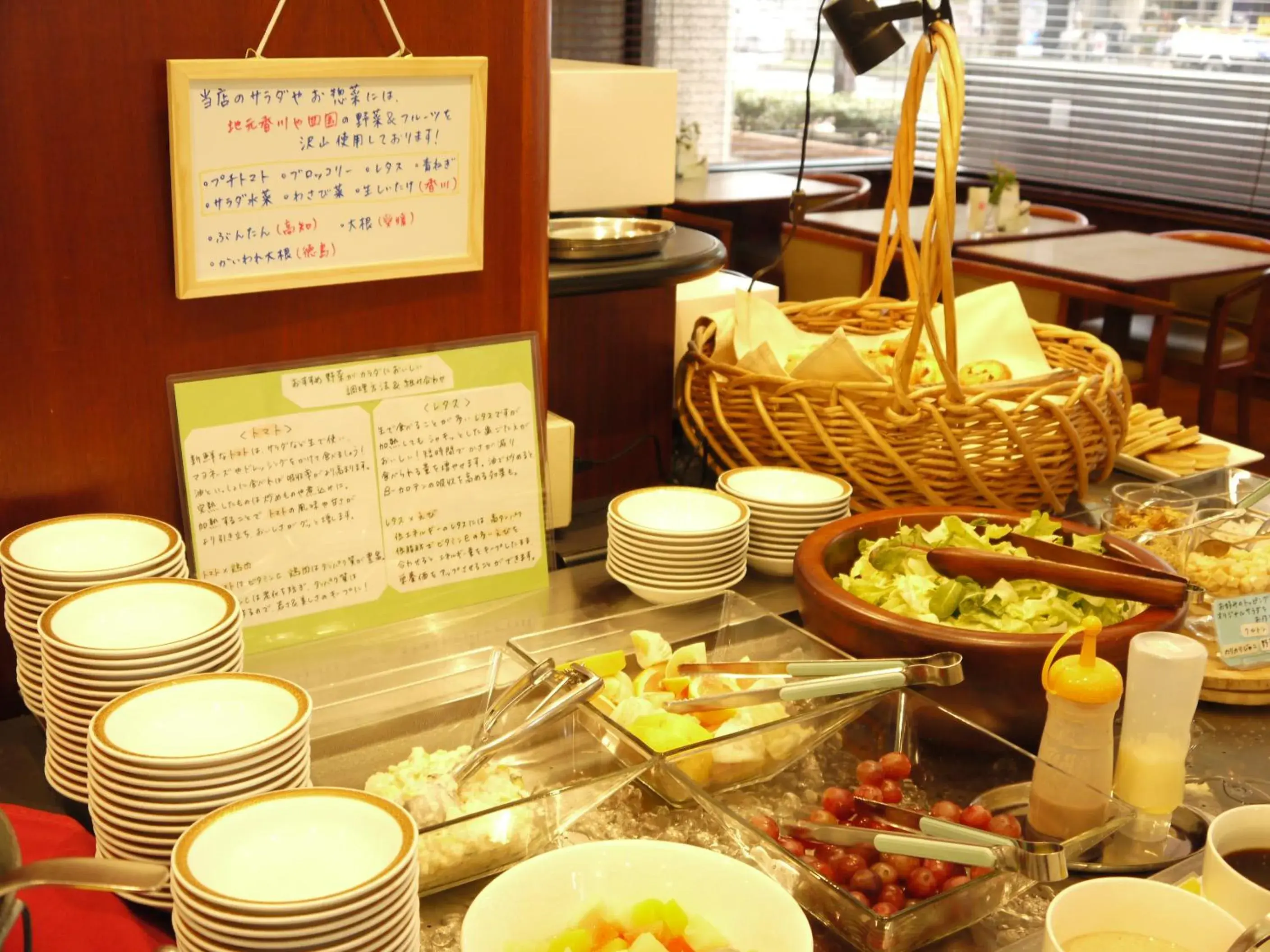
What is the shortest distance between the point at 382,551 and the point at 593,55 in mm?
5793

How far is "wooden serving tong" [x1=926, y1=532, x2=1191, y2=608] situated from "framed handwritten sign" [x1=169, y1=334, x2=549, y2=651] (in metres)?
0.46

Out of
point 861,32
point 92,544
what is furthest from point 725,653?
point 861,32

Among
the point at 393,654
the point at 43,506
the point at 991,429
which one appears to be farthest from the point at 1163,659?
the point at 43,506

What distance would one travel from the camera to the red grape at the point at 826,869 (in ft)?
2.96

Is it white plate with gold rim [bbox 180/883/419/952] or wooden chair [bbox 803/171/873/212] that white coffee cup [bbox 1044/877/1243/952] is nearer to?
white plate with gold rim [bbox 180/883/419/952]

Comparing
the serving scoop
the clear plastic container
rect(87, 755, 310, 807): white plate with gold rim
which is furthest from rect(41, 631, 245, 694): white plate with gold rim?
the clear plastic container

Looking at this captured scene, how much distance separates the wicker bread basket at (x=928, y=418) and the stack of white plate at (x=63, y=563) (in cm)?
75

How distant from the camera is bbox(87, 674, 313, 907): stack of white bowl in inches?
32.1

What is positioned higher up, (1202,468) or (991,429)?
(991,429)

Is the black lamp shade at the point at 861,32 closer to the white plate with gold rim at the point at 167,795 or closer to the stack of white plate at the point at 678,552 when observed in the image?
the stack of white plate at the point at 678,552

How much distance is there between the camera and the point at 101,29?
1033mm

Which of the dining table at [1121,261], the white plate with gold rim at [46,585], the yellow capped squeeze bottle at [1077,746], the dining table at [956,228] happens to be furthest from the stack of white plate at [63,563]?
the dining table at [956,228]

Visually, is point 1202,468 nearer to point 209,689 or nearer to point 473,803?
point 473,803

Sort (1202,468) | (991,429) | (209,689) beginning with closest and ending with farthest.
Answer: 1. (209,689)
2. (991,429)
3. (1202,468)
